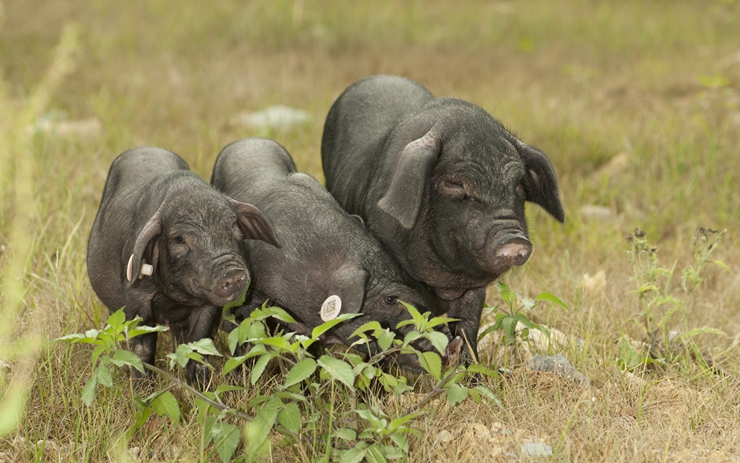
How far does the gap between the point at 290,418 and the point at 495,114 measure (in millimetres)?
5366

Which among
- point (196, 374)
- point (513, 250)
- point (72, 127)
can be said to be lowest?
point (72, 127)

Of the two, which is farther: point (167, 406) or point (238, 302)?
point (238, 302)

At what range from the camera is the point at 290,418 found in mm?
3004

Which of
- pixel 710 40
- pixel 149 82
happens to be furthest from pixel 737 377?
pixel 710 40

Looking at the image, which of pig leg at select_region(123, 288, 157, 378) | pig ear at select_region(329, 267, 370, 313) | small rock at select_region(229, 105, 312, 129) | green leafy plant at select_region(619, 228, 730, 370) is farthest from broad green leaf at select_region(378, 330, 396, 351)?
small rock at select_region(229, 105, 312, 129)

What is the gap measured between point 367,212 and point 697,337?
2044 mm

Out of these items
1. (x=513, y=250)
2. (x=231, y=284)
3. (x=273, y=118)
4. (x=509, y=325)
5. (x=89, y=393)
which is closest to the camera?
(x=89, y=393)

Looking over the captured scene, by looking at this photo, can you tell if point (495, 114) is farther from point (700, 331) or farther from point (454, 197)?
point (454, 197)

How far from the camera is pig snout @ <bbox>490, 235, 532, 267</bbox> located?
10.6 ft

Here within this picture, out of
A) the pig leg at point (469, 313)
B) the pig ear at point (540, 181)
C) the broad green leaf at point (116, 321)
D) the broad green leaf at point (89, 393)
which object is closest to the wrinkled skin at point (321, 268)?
the pig leg at point (469, 313)

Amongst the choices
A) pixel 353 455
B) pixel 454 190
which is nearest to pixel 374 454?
pixel 353 455

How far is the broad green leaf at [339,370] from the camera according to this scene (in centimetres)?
286

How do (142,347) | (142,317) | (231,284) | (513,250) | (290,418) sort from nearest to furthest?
(290,418)
(513,250)
(231,284)
(142,317)
(142,347)

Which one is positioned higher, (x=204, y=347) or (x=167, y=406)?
(x=204, y=347)
